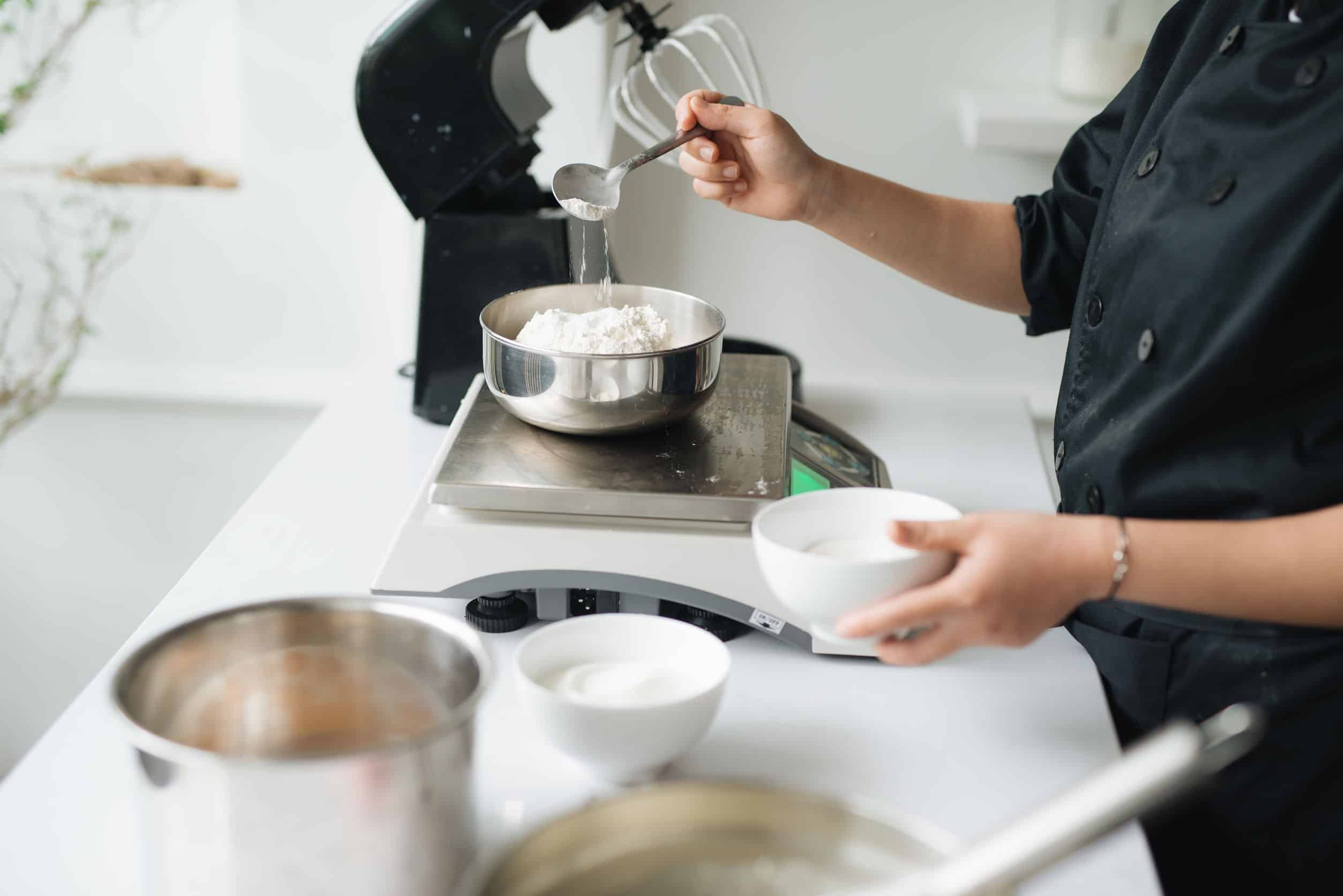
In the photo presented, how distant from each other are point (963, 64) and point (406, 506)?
1125 mm

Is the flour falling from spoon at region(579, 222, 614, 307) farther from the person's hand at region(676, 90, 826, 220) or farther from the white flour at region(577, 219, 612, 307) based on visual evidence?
the person's hand at region(676, 90, 826, 220)

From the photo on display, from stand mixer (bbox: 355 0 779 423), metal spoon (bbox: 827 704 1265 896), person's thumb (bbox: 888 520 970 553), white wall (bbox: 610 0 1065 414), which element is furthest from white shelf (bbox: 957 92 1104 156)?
metal spoon (bbox: 827 704 1265 896)

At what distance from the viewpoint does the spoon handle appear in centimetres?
117

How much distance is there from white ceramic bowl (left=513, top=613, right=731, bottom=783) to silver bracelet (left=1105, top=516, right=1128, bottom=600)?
270 mm

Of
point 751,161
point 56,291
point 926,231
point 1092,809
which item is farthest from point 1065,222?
point 56,291

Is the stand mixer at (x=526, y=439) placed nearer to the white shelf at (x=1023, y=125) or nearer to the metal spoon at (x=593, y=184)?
the metal spoon at (x=593, y=184)

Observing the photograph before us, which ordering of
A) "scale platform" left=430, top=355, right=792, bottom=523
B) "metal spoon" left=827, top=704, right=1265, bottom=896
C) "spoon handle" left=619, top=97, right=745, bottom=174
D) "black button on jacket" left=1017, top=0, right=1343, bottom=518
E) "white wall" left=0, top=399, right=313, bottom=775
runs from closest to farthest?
"metal spoon" left=827, top=704, right=1265, bottom=896
"black button on jacket" left=1017, top=0, right=1343, bottom=518
"scale platform" left=430, top=355, right=792, bottom=523
"spoon handle" left=619, top=97, right=745, bottom=174
"white wall" left=0, top=399, right=313, bottom=775

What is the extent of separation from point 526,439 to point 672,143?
338 millimetres

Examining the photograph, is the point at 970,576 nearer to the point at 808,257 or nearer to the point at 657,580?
the point at 657,580

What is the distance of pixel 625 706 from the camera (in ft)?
2.54

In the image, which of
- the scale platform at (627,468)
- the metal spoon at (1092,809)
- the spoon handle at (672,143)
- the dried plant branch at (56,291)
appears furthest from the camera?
the dried plant branch at (56,291)

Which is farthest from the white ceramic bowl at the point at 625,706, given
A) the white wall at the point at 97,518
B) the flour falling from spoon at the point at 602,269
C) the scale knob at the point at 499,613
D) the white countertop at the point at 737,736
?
the white wall at the point at 97,518

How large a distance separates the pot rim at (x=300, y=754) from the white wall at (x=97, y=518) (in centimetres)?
146

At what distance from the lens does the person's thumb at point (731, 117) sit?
121 cm
